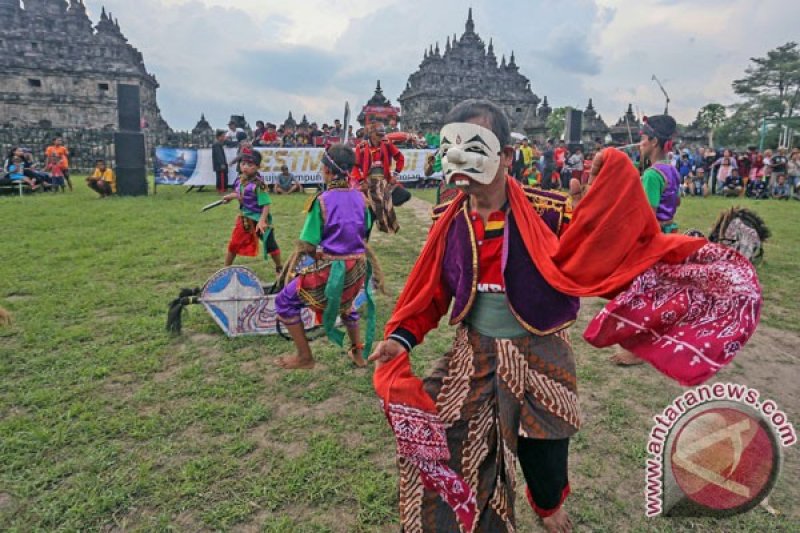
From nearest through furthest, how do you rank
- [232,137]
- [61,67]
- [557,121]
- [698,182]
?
[232,137] < [698,182] < [61,67] < [557,121]

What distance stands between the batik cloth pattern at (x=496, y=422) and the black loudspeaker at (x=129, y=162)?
18.5 metres

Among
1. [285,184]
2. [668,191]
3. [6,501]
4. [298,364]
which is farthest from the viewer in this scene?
[285,184]

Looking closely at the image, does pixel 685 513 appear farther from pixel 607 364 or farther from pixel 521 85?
pixel 521 85

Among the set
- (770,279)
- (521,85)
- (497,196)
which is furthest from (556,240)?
(521,85)

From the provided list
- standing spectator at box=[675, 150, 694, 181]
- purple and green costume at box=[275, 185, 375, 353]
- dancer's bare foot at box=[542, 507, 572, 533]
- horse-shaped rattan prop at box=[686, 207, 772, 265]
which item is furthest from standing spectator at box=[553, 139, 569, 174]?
dancer's bare foot at box=[542, 507, 572, 533]

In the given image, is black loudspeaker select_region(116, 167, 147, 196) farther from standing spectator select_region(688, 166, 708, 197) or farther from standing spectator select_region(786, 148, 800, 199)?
standing spectator select_region(786, 148, 800, 199)

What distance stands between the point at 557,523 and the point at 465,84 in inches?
2326

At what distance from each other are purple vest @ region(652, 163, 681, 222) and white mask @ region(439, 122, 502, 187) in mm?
3892

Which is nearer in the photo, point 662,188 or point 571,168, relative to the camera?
point 662,188

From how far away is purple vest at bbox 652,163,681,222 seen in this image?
17.9ft

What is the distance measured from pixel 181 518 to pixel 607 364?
4063mm

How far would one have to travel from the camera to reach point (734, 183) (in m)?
22.0

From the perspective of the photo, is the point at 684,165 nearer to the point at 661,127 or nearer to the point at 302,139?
the point at 302,139

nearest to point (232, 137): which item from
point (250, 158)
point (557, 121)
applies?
point (250, 158)
